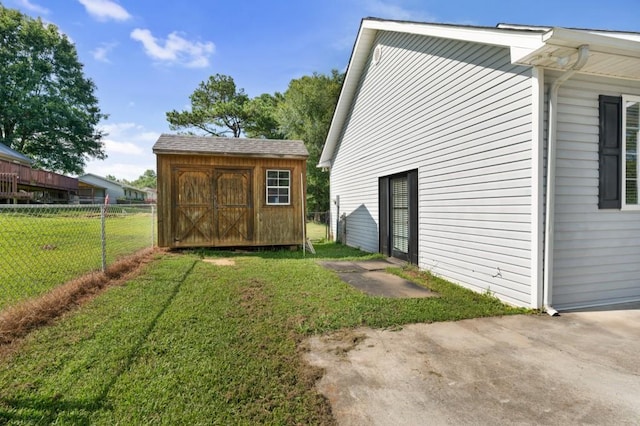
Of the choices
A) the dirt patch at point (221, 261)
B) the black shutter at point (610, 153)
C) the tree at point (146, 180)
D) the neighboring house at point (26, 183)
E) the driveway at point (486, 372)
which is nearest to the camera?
the driveway at point (486, 372)

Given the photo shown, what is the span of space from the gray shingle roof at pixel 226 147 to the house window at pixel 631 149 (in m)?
6.55

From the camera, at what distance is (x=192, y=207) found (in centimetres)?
823

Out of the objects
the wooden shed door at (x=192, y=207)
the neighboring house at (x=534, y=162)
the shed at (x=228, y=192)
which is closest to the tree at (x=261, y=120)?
the shed at (x=228, y=192)

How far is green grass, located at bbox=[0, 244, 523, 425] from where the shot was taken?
6.14 feet

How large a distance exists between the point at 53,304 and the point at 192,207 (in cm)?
494

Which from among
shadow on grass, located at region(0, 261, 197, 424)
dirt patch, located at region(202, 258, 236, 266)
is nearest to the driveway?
shadow on grass, located at region(0, 261, 197, 424)

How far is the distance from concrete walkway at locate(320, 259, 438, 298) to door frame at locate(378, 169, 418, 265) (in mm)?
441

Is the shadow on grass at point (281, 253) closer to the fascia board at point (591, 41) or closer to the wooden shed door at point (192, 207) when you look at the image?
the wooden shed door at point (192, 207)

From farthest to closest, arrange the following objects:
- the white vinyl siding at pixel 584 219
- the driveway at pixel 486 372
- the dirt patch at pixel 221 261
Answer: the dirt patch at pixel 221 261 → the white vinyl siding at pixel 584 219 → the driveway at pixel 486 372

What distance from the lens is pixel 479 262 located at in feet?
15.1

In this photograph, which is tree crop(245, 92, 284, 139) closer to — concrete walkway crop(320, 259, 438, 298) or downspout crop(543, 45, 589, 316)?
concrete walkway crop(320, 259, 438, 298)

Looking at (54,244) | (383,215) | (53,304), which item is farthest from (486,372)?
(54,244)

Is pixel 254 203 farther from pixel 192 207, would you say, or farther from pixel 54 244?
pixel 54 244

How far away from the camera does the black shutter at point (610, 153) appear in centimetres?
393
